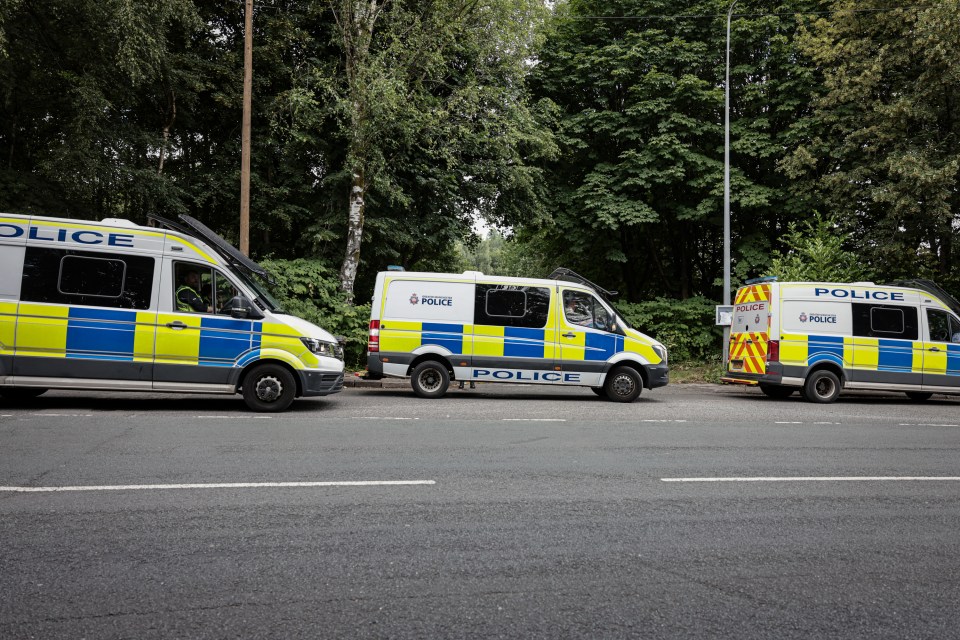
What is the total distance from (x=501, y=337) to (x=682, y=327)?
11.5m

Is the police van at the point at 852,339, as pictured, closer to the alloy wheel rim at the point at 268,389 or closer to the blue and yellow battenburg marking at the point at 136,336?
the blue and yellow battenburg marking at the point at 136,336

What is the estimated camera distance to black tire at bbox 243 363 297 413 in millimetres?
9492

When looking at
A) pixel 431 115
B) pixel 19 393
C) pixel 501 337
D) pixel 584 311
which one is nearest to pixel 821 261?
pixel 584 311

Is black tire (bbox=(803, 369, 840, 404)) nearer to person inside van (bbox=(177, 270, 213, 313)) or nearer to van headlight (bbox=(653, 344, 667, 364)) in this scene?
van headlight (bbox=(653, 344, 667, 364))

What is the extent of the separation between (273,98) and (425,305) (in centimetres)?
916

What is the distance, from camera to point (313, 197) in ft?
62.4

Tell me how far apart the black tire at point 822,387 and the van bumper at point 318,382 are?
9.51 metres

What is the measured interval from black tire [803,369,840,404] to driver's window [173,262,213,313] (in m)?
11.4

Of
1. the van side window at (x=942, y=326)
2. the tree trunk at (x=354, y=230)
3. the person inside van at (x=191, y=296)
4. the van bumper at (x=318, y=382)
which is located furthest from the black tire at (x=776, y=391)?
the person inside van at (x=191, y=296)

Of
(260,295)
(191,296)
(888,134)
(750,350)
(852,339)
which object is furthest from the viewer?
(888,134)

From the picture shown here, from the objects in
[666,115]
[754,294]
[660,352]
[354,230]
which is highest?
[666,115]

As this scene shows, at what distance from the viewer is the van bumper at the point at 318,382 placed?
31.7ft

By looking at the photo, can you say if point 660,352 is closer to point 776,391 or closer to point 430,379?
point 776,391

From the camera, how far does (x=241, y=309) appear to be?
948 cm
